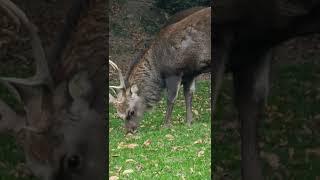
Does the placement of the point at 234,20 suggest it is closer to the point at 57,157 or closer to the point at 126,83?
the point at 57,157

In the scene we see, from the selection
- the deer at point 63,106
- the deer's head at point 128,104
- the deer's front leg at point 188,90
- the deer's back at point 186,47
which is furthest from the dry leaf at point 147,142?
the deer at point 63,106

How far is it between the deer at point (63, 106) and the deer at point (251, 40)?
0.27 m

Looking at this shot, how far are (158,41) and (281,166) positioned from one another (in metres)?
1.66

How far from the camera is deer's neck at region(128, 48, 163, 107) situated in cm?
342

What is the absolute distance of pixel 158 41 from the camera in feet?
11.3

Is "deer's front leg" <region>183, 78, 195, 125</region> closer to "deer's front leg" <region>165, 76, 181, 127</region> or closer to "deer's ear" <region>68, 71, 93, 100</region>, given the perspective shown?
"deer's front leg" <region>165, 76, 181, 127</region>

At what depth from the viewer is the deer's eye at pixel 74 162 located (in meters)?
1.16

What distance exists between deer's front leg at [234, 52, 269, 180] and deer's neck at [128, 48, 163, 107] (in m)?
1.80

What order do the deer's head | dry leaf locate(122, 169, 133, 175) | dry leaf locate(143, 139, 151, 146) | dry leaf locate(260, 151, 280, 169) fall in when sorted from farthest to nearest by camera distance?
the deer's head < dry leaf locate(143, 139, 151, 146) < dry leaf locate(122, 169, 133, 175) < dry leaf locate(260, 151, 280, 169)

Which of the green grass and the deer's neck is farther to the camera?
the deer's neck

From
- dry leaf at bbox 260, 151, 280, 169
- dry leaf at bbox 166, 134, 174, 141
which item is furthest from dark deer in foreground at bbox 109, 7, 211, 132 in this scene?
dry leaf at bbox 260, 151, 280, 169

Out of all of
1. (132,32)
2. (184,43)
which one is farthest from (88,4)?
(184,43)

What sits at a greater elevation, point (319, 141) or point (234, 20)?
point (234, 20)

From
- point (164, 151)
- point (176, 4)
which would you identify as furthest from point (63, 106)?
point (176, 4)
